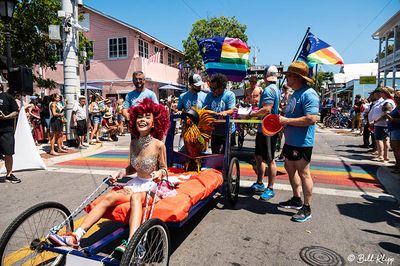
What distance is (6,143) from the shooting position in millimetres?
5711

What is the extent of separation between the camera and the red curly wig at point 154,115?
128 inches

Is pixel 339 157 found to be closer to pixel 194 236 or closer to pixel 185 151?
pixel 185 151

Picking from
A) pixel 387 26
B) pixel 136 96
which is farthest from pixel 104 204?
pixel 387 26

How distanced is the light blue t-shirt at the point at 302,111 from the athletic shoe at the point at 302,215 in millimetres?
873

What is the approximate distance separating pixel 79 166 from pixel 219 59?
Result: 180 inches

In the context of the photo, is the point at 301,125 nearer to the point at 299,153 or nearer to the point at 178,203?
the point at 299,153

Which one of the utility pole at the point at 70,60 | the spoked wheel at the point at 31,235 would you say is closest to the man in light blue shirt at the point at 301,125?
the spoked wheel at the point at 31,235

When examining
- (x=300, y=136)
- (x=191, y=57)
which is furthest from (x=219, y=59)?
(x=191, y=57)

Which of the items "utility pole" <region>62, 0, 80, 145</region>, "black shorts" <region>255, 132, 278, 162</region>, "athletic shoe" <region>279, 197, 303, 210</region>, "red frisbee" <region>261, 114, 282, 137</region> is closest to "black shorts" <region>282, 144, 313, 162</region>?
"red frisbee" <region>261, 114, 282, 137</region>

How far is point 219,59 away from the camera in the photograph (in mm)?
8344

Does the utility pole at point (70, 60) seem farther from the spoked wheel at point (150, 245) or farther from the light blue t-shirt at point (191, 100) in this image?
the spoked wheel at point (150, 245)

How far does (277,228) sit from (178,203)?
4.89 feet

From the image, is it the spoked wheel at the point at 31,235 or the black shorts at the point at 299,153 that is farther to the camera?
the black shorts at the point at 299,153

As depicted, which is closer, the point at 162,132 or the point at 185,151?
the point at 162,132
